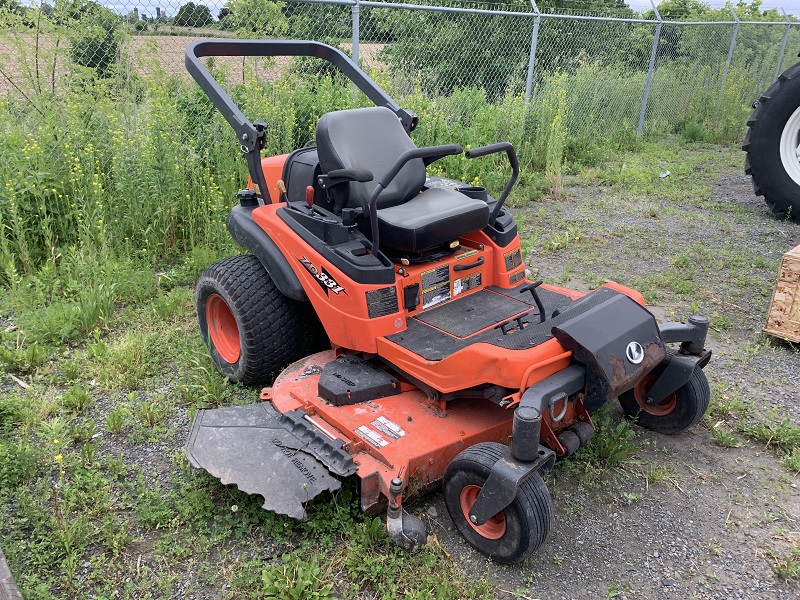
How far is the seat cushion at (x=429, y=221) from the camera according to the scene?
3.12 m

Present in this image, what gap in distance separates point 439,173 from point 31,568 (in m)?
5.05

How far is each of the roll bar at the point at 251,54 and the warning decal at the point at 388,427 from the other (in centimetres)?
154

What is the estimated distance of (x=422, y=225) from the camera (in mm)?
3107

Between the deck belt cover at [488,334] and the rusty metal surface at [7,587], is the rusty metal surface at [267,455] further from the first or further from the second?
the rusty metal surface at [7,587]

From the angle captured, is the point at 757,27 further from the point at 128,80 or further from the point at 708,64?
the point at 128,80

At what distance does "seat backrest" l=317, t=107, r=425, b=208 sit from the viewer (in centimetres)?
335

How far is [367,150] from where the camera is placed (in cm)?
345

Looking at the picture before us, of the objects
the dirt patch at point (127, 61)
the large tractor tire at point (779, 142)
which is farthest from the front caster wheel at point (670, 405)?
the large tractor tire at point (779, 142)

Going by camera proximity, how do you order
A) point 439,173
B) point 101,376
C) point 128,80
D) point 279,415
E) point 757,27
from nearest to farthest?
point 279,415 → point 101,376 → point 128,80 → point 439,173 → point 757,27

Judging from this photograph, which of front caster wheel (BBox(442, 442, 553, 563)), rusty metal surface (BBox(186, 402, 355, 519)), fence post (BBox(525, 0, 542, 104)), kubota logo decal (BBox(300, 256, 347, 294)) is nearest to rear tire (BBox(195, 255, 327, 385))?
kubota logo decal (BBox(300, 256, 347, 294))

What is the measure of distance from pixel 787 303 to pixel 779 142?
290cm

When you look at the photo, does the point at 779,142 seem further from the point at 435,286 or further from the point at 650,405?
the point at 435,286

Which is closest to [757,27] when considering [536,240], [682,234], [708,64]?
[708,64]

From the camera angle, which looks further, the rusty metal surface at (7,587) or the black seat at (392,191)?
the black seat at (392,191)
